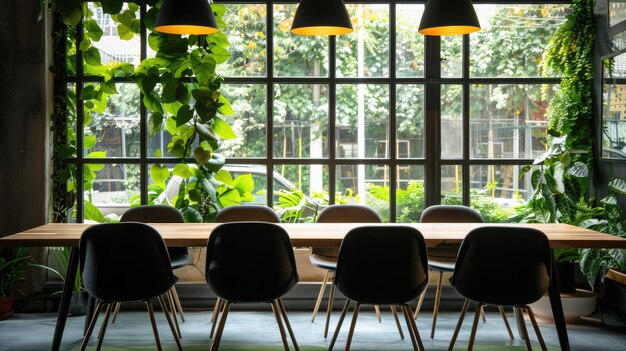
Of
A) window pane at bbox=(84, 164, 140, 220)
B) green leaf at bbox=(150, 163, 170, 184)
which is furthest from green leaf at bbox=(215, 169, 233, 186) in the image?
window pane at bbox=(84, 164, 140, 220)

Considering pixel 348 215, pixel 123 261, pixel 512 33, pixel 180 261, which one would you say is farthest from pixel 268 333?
pixel 512 33

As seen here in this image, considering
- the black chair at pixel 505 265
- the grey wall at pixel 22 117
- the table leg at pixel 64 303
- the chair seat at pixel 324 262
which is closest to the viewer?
the black chair at pixel 505 265

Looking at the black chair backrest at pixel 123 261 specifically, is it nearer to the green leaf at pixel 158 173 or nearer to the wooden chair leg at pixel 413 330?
the wooden chair leg at pixel 413 330

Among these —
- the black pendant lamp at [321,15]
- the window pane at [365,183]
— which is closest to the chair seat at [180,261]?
the window pane at [365,183]

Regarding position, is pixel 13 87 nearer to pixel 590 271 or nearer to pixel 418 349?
pixel 418 349

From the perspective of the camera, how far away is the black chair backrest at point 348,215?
526 centimetres

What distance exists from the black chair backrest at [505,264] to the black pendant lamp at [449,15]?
1558 mm

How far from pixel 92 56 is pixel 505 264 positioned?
3876 mm

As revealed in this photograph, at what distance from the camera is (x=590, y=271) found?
5090 mm

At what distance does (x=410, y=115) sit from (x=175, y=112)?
203cm

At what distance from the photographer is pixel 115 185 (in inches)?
239

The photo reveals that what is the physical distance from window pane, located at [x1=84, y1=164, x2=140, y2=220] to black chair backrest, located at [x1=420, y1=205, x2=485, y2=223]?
2.54 m

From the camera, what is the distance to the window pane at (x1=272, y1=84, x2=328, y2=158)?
609 centimetres

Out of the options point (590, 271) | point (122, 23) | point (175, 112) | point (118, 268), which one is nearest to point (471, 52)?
point (590, 271)
